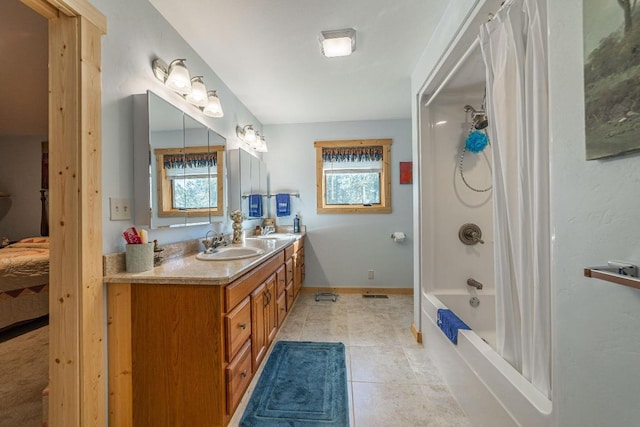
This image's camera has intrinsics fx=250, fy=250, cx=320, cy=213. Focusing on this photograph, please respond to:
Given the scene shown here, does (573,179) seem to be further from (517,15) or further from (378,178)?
(378,178)

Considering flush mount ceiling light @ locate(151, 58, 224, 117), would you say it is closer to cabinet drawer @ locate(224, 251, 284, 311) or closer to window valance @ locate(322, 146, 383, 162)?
cabinet drawer @ locate(224, 251, 284, 311)

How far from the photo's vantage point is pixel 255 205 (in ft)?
10.1

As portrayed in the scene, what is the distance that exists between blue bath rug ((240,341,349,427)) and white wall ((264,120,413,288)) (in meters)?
1.50

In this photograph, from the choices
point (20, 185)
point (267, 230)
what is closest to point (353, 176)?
point (267, 230)

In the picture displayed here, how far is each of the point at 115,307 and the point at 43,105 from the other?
311cm

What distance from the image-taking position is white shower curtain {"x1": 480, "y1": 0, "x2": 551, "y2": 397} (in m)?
0.92

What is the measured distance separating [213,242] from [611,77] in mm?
2218

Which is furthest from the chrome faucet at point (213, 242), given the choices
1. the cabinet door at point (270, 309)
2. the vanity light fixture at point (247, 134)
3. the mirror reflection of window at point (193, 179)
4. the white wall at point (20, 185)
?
the white wall at point (20, 185)

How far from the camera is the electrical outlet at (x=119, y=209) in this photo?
1243 millimetres

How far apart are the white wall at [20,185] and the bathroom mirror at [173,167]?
11.0ft

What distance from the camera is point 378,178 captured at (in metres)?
3.58

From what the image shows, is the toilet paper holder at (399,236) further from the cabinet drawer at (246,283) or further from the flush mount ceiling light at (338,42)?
the flush mount ceiling light at (338,42)

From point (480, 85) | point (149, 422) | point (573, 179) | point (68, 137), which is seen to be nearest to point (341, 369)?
point (149, 422)

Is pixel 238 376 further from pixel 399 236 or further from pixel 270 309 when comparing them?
pixel 399 236
